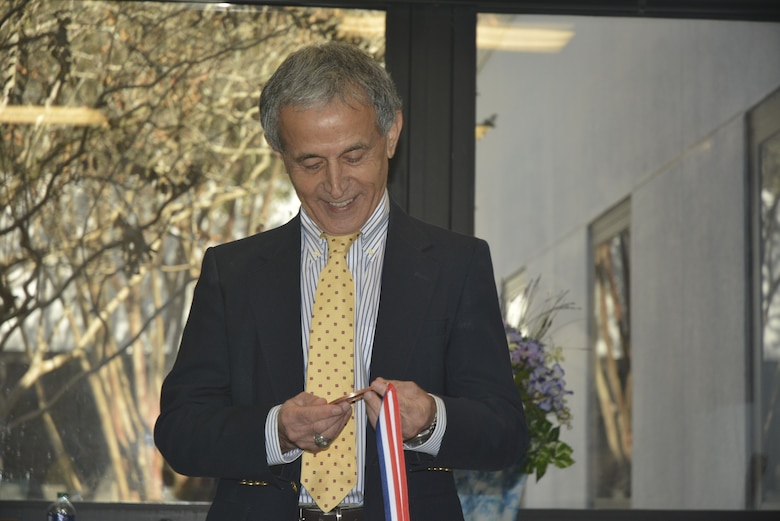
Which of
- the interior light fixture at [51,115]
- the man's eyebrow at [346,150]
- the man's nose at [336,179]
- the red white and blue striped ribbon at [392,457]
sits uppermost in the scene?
the interior light fixture at [51,115]

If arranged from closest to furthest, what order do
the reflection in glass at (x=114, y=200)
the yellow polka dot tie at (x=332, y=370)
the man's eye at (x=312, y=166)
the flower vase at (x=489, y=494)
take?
the yellow polka dot tie at (x=332, y=370) < the man's eye at (x=312, y=166) < the flower vase at (x=489, y=494) < the reflection in glass at (x=114, y=200)

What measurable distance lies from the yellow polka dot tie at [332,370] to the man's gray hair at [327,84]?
0.28 metres

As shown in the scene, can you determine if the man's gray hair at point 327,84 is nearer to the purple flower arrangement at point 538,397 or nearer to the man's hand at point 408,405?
the man's hand at point 408,405

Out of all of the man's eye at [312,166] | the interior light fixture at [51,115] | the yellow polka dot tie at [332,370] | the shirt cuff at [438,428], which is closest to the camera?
A: the shirt cuff at [438,428]

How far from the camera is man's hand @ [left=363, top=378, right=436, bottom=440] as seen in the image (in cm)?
174

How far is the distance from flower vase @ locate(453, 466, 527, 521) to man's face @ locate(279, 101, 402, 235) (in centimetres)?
118

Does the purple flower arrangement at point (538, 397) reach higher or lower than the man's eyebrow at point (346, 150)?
lower

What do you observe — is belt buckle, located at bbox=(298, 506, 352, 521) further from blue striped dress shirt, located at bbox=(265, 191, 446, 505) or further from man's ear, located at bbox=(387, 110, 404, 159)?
man's ear, located at bbox=(387, 110, 404, 159)

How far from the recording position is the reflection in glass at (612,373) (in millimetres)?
3584

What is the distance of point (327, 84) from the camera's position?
1.99m

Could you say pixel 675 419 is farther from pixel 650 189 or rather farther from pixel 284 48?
pixel 284 48

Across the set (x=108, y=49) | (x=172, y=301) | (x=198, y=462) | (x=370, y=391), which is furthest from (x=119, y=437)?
(x=370, y=391)

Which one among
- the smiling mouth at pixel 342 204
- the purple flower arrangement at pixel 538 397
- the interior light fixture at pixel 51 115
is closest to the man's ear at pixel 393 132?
the smiling mouth at pixel 342 204

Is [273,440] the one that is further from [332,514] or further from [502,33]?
[502,33]
